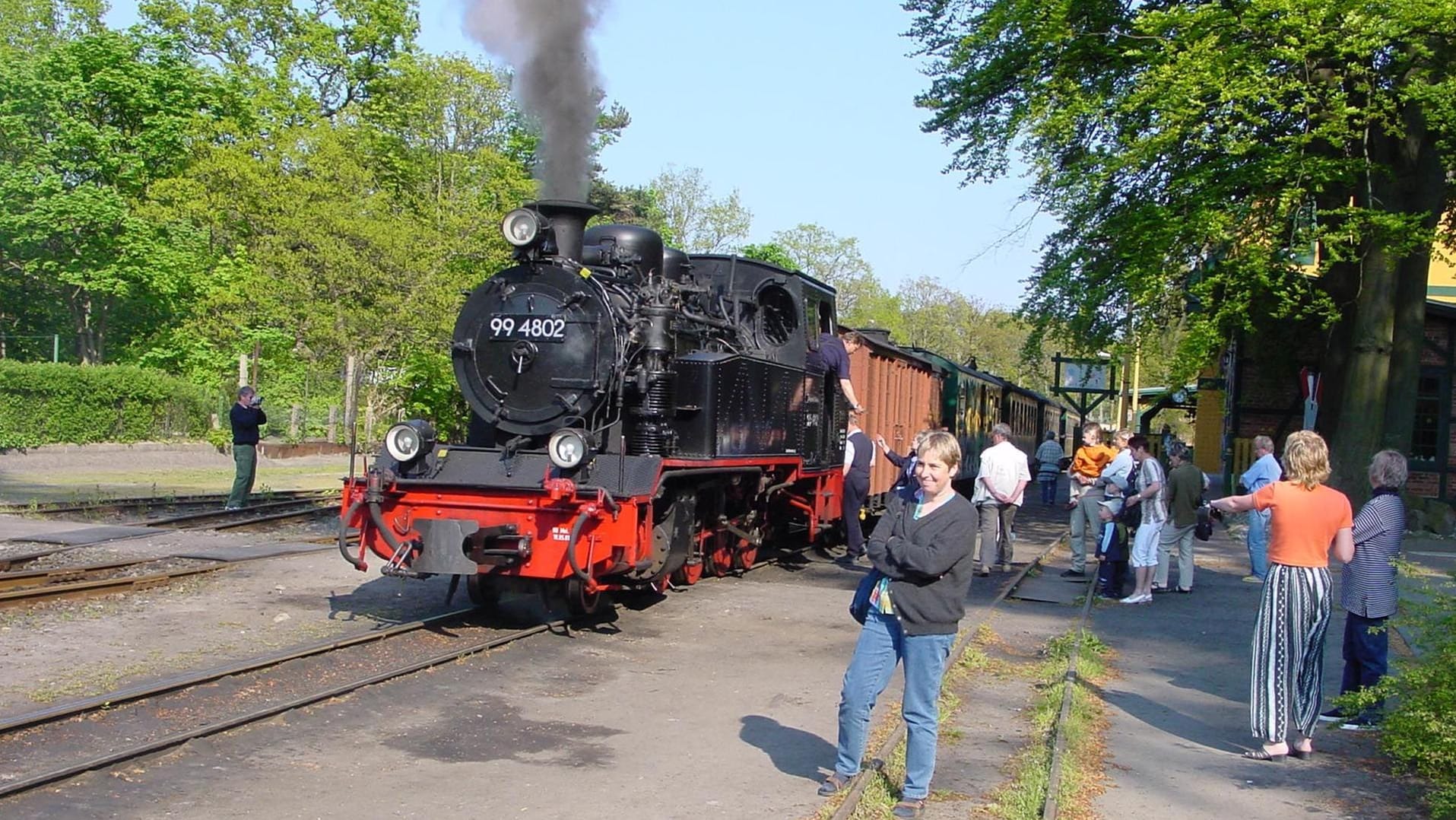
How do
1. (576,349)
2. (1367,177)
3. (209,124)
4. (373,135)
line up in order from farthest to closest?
(373,135)
(209,124)
(1367,177)
(576,349)

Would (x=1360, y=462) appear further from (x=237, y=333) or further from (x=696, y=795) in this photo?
(x=237, y=333)

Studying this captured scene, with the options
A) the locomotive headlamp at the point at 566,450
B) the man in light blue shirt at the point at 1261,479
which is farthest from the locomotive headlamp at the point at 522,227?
the man in light blue shirt at the point at 1261,479

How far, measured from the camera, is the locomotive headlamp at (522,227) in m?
9.04

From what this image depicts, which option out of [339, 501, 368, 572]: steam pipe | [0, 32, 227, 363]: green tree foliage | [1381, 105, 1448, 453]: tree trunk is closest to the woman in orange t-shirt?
[339, 501, 368, 572]: steam pipe

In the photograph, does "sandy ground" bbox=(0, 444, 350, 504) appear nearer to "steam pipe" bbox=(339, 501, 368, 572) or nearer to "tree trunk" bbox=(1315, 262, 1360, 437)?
"steam pipe" bbox=(339, 501, 368, 572)

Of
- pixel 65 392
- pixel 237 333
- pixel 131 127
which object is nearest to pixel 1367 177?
pixel 237 333

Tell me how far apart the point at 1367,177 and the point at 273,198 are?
66.5ft

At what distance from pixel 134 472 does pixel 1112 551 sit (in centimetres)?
1975

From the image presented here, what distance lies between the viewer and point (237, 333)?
26.8 meters

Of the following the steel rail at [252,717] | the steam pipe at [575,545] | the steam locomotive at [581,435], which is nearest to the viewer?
the steel rail at [252,717]

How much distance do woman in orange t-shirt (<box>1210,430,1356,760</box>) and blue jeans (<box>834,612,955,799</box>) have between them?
2179 millimetres

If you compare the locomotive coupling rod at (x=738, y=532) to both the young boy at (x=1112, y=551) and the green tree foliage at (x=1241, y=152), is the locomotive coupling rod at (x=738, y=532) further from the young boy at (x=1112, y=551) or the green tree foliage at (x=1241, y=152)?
the green tree foliage at (x=1241, y=152)

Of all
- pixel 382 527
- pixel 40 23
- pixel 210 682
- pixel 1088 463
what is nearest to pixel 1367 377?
pixel 1088 463

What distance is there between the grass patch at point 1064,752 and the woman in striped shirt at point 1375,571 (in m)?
1.49
